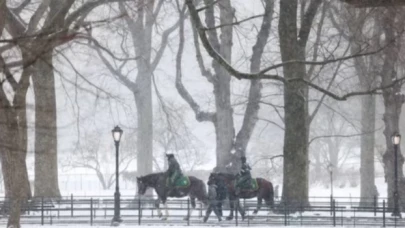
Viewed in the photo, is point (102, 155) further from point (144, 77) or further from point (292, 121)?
point (292, 121)

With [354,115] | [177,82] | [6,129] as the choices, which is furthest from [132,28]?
[354,115]

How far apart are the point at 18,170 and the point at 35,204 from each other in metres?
5.02

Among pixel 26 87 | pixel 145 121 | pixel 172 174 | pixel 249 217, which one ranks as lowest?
pixel 249 217

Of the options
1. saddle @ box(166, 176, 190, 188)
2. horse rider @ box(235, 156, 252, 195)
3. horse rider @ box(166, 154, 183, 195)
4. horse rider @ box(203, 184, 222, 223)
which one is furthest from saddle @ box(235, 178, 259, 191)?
horse rider @ box(166, 154, 183, 195)

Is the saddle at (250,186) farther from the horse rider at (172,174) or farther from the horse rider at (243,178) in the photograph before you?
the horse rider at (172,174)

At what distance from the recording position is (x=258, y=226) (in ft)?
94.2

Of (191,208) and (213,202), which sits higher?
(213,202)

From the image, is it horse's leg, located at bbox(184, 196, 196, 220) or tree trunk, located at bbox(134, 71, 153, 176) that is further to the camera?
tree trunk, located at bbox(134, 71, 153, 176)

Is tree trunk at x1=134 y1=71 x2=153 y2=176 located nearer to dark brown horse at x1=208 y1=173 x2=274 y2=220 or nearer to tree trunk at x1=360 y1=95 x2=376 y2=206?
tree trunk at x1=360 y1=95 x2=376 y2=206

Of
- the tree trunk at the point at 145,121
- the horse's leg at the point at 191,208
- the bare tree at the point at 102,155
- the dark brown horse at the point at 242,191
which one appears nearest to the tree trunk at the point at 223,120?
the dark brown horse at the point at 242,191

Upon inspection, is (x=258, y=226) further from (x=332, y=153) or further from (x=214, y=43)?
(x=332, y=153)

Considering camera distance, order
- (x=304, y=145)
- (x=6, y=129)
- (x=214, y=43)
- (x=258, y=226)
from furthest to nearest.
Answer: (x=214, y=43) < (x=304, y=145) < (x=258, y=226) < (x=6, y=129)

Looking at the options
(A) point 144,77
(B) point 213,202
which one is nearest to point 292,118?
(B) point 213,202

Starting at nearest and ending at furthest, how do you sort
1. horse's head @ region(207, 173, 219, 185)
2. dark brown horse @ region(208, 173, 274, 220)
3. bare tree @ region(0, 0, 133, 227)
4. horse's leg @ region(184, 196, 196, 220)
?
1. bare tree @ region(0, 0, 133, 227)
2. horse's leg @ region(184, 196, 196, 220)
3. dark brown horse @ region(208, 173, 274, 220)
4. horse's head @ region(207, 173, 219, 185)
